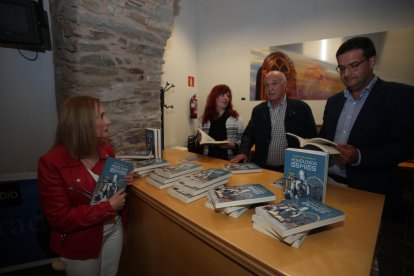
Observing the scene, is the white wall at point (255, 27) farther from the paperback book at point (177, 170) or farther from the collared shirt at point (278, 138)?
the paperback book at point (177, 170)

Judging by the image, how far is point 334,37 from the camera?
3301mm

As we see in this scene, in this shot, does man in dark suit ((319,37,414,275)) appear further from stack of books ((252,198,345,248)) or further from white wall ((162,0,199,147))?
white wall ((162,0,199,147))

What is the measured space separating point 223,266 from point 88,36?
2.31 meters

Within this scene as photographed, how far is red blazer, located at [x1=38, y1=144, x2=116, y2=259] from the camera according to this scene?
1170 millimetres

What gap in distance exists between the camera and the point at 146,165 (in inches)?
69.6

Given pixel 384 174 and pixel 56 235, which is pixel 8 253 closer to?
pixel 56 235

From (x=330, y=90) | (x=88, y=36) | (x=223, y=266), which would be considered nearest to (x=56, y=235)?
(x=223, y=266)

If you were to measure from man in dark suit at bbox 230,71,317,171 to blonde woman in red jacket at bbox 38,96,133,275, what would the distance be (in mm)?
1401

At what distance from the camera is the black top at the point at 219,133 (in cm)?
260

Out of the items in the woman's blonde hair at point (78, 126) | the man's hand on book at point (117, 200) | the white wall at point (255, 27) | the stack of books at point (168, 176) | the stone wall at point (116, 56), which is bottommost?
the man's hand on book at point (117, 200)

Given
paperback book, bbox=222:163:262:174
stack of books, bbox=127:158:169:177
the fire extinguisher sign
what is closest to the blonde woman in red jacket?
stack of books, bbox=127:158:169:177

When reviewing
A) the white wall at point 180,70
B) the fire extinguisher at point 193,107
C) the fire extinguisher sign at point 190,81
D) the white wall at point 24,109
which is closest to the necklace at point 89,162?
the white wall at point 24,109

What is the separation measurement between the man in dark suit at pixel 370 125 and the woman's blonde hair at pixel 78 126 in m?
1.49

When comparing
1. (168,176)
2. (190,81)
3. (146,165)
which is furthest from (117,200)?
(190,81)
